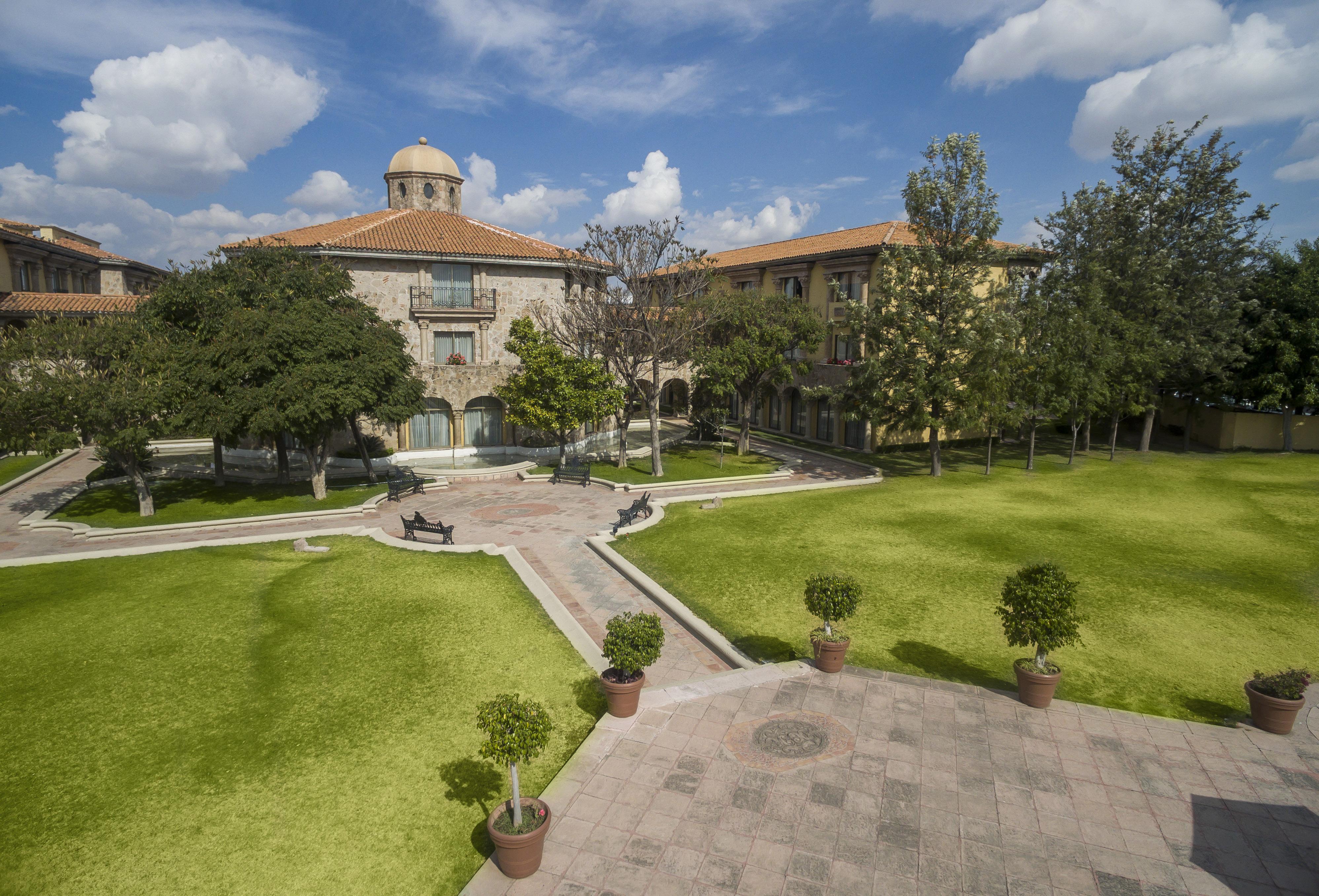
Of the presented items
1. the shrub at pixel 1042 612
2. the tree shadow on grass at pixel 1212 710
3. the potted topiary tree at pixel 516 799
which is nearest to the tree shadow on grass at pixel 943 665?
the shrub at pixel 1042 612

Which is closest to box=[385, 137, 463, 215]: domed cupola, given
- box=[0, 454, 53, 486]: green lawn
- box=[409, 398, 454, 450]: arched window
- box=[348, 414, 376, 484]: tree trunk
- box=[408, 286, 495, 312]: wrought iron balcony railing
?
box=[408, 286, 495, 312]: wrought iron balcony railing

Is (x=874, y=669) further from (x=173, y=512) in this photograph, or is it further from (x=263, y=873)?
(x=173, y=512)

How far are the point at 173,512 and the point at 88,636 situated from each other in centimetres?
1257

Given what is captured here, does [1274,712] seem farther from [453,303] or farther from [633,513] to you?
[453,303]

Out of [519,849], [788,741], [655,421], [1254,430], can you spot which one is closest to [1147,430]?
[1254,430]

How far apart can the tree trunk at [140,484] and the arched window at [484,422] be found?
1602 centimetres

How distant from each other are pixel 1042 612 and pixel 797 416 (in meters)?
35.8

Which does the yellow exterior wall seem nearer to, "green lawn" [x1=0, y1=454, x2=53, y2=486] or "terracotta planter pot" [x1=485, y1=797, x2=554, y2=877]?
"terracotta planter pot" [x1=485, y1=797, x2=554, y2=877]

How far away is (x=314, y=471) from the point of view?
1080 inches

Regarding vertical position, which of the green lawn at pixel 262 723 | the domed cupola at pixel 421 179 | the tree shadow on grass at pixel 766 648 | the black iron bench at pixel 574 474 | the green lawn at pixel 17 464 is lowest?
the green lawn at pixel 262 723

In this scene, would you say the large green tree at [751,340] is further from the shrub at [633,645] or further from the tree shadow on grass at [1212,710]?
the tree shadow on grass at [1212,710]

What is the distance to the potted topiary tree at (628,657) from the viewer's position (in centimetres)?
1110

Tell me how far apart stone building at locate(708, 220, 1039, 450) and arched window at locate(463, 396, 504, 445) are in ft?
45.8

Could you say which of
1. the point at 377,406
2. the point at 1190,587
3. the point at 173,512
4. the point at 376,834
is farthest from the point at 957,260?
the point at 173,512
